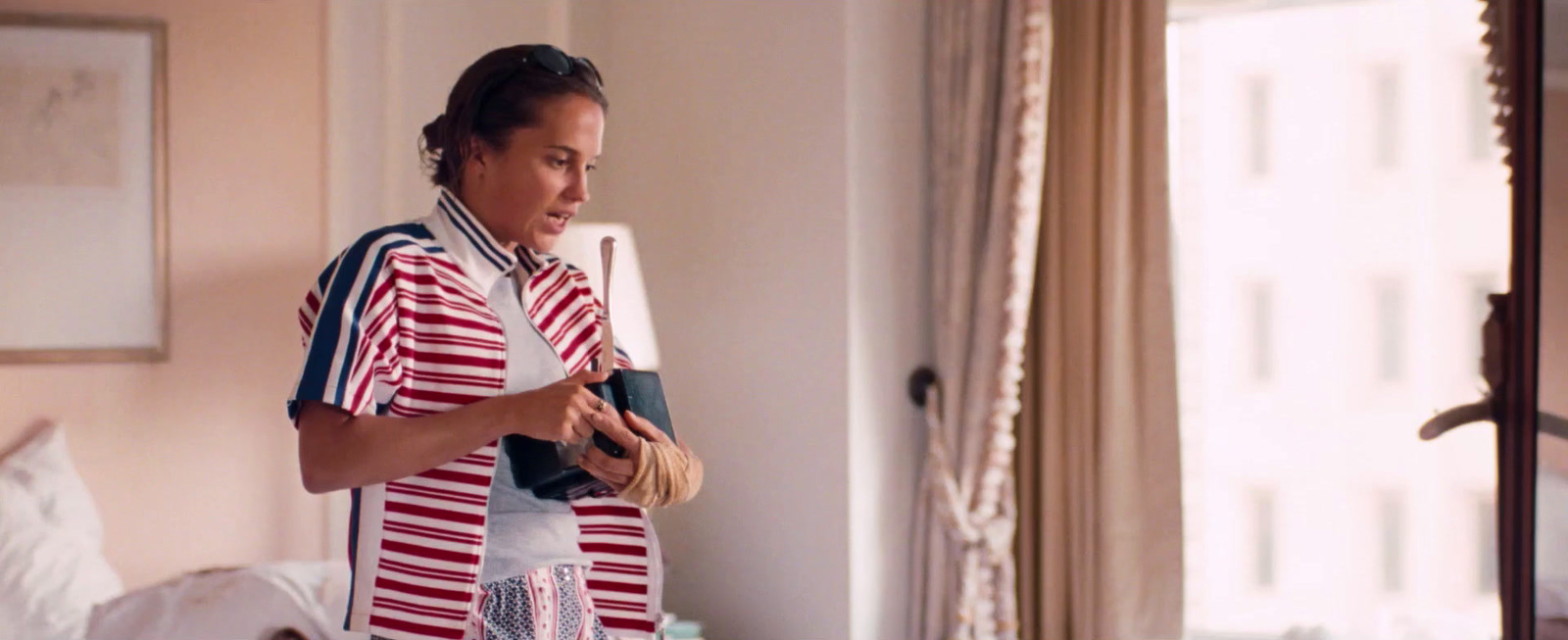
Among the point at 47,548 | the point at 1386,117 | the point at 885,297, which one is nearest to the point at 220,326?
the point at 47,548

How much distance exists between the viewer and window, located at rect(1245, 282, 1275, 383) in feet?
9.96

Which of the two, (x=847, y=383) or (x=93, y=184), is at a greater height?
(x=93, y=184)

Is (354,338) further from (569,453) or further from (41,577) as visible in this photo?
(41,577)

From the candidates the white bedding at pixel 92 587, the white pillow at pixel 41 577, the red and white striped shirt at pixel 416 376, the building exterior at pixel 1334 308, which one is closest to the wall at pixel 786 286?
the building exterior at pixel 1334 308

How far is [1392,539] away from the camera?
9.57 feet

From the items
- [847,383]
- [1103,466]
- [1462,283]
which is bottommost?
[1103,466]

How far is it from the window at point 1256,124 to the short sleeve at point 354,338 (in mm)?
2260

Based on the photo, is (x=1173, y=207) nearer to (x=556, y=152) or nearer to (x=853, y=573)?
(x=853, y=573)

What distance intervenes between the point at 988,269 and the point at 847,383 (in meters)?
0.38

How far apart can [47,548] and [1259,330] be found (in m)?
2.47

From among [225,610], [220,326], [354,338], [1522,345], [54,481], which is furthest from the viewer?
[220,326]

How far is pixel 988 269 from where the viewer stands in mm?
2949

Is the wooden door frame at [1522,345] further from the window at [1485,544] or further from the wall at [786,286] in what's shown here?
the wall at [786,286]

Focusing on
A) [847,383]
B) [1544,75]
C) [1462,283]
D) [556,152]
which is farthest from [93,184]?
[1462,283]
